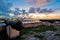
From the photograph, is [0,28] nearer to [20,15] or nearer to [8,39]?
[8,39]

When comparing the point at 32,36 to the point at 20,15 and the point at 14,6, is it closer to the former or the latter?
the point at 20,15

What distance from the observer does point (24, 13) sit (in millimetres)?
2203

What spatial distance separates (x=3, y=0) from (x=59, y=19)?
1.04 metres

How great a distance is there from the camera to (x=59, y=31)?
2.12 m

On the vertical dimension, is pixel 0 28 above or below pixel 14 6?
below

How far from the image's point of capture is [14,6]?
2203mm

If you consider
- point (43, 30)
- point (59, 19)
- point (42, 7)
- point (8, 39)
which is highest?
point (42, 7)

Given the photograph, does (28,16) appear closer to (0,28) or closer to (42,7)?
(42,7)

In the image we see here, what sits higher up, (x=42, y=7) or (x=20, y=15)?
(x=42, y=7)

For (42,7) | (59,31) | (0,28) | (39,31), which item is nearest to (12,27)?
(0,28)

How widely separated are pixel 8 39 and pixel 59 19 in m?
0.96

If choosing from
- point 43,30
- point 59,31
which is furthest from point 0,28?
point 59,31

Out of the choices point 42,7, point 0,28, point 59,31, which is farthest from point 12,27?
point 59,31

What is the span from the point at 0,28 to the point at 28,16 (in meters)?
0.53
